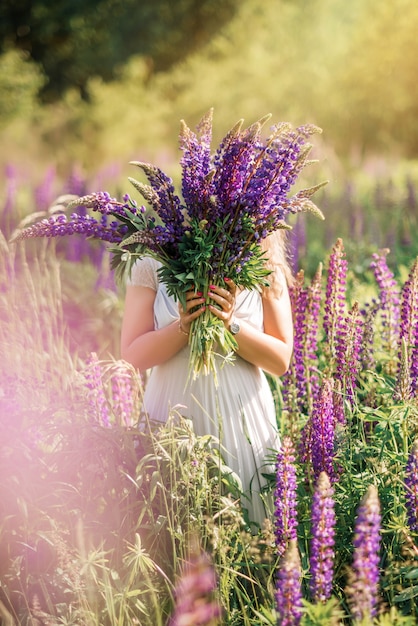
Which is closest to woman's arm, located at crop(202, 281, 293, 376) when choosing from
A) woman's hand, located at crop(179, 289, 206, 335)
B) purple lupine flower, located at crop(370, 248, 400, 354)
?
woman's hand, located at crop(179, 289, 206, 335)

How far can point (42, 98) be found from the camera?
25.4m

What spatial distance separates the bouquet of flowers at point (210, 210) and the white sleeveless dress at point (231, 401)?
1.17 feet

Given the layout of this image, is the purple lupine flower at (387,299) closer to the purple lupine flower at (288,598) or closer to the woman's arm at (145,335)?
the woman's arm at (145,335)

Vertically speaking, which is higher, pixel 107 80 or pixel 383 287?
pixel 107 80

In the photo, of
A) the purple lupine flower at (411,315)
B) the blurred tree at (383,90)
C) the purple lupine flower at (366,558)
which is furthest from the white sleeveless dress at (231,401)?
the blurred tree at (383,90)

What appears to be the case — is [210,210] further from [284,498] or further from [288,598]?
[288,598]

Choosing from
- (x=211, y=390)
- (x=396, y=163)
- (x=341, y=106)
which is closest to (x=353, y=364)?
(x=211, y=390)

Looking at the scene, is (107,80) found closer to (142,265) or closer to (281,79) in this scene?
(281,79)

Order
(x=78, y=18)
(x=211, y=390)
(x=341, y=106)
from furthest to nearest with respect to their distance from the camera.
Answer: (x=78, y=18), (x=341, y=106), (x=211, y=390)

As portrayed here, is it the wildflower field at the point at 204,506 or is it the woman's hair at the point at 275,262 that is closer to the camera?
the wildflower field at the point at 204,506

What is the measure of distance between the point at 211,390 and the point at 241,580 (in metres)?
0.62

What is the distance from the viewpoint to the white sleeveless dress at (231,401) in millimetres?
2607

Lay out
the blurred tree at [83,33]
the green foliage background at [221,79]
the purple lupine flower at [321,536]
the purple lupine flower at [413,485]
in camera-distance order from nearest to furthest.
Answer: the purple lupine flower at [321,536] → the purple lupine flower at [413,485] → the green foliage background at [221,79] → the blurred tree at [83,33]

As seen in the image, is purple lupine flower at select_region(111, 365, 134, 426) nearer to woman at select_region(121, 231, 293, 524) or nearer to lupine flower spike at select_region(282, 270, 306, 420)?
woman at select_region(121, 231, 293, 524)
